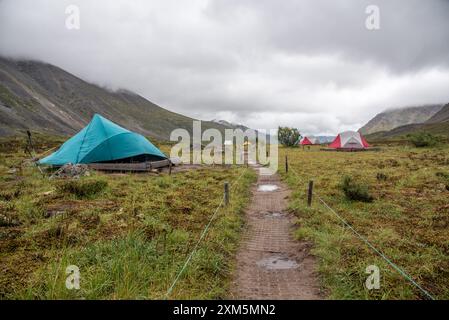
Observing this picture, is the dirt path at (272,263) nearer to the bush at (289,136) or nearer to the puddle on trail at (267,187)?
the puddle on trail at (267,187)

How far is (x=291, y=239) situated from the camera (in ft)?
28.1

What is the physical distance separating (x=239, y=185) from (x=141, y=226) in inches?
335

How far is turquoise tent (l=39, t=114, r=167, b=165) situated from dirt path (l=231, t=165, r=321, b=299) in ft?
42.9

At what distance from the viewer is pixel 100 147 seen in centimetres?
2069

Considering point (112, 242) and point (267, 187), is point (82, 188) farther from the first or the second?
point (267, 187)

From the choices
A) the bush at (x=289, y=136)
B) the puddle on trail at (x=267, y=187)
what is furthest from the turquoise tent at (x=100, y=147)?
the bush at (x=289, y=136)

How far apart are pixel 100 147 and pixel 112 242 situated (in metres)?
15.4

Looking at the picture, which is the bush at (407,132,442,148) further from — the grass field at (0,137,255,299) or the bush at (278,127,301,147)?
the grass field at (0,137,255,299)

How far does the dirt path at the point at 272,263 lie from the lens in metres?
5.56

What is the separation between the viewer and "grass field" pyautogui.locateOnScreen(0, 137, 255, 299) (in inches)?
201

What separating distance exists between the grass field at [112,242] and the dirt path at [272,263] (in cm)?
37
